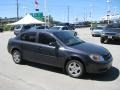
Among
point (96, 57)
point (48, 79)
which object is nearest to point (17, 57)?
point (48, 79)

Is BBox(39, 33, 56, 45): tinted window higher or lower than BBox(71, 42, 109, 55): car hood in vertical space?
higher

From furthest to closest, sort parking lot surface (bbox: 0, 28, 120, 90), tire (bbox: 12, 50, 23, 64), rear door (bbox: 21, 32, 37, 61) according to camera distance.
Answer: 1. tire (bbox: 12, 50, 23, 64)
2. rear door (bbox: 21, 32, 37, 61)
3. parking lot surface (bbox: 0, 28, 120, 90)

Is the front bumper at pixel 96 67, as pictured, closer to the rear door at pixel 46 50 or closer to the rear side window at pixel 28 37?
the rear door at pixel 46 50

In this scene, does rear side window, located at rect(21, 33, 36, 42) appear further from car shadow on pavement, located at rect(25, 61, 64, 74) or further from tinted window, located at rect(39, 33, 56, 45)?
car shadow on pavement, located at rect(25, 61, 64, 74)

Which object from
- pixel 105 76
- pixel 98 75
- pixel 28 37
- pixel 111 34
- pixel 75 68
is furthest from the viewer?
pixel 111 34

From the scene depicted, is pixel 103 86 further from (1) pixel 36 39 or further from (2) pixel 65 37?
(1) pixel 36 39

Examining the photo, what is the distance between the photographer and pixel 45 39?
909 cm

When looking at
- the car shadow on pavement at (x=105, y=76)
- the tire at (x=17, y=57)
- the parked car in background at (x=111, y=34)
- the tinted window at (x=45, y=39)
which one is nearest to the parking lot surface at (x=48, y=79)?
the car shadow on pavement at (x=105, y=76)

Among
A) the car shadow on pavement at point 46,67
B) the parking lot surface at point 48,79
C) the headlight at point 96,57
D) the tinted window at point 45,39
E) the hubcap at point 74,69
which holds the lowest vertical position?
the parking lot surface at point 48,79

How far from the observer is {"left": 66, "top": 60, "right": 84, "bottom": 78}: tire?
7.96 metres

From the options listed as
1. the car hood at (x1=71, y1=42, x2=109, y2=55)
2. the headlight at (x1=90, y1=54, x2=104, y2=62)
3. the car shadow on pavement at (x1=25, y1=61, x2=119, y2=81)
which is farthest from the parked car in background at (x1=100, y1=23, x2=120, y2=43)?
the headlight at (x1=90, y1=54, x2=104, y2=62)

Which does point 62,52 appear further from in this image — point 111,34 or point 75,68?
point 111,34

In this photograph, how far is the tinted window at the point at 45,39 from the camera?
8898 mm

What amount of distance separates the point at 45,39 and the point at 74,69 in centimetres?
175
